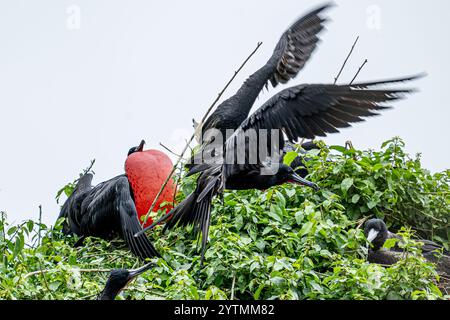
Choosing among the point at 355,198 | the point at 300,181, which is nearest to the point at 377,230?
the point at 355,198

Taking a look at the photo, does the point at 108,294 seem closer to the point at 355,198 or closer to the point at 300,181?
the point at 300,181

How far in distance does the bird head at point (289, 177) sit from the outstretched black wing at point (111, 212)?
35.4 inches

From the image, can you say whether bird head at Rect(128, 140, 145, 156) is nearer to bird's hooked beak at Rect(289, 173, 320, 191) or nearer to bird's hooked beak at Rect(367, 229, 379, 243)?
bird's hooked beak at Rect(289, 173, 320, 191)

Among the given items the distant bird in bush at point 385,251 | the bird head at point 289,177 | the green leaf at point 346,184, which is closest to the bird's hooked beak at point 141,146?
the bird head at point 289,177

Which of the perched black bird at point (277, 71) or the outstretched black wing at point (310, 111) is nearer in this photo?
the outstretched black wing at point (310, 111)

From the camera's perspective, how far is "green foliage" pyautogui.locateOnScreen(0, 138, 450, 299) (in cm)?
437

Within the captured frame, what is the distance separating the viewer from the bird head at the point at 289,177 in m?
5.15

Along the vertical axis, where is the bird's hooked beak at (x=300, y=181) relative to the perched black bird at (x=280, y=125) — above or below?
below

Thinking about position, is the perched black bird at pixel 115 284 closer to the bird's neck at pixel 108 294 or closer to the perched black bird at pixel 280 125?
the bird's neck at pixel 108 294

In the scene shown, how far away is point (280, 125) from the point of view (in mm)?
4852

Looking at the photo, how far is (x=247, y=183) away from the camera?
5.12 meters

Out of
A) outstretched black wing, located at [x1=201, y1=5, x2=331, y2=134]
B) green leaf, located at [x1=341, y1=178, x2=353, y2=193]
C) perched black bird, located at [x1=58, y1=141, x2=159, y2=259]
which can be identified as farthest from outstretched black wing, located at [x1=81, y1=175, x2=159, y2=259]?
green leaf, located at [x1=341, y1=178, x2=353, y2=193]
